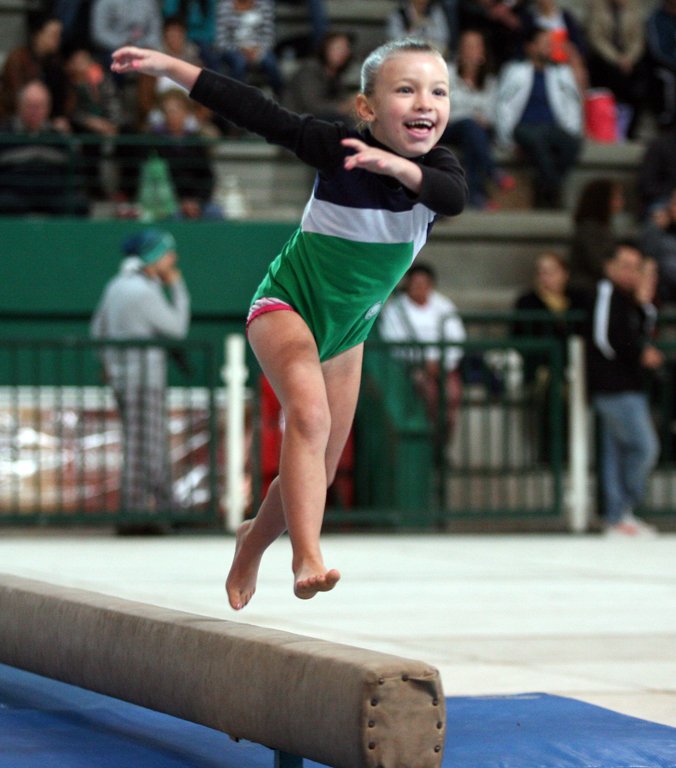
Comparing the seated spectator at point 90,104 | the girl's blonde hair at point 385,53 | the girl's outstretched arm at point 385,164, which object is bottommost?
the girl's outstretched arm at point 385,164

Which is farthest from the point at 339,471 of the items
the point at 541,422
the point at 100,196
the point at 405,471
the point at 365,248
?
the point at 365,248

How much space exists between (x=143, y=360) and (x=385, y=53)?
747 cm

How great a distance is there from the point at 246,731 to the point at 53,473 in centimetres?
830

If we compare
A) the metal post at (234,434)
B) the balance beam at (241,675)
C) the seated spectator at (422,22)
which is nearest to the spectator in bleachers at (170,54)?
the seated spectator at (422,22)

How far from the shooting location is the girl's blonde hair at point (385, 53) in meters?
4.30

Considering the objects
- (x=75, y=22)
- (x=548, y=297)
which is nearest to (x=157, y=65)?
(x=548, y=297)

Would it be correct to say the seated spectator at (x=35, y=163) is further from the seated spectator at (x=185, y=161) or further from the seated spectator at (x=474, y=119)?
the seated spectator at (x=474, y=119)

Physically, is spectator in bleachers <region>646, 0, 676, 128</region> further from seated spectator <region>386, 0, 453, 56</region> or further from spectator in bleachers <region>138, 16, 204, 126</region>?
spectator in bleachers <region>138, 16, 204, 126</region>

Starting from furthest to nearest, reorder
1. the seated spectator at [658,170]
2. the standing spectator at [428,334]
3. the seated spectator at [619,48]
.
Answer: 1. the seated spectator at [619,48]
2. the seated spectator at [658,170]
3. the standing spectator at [428,334]

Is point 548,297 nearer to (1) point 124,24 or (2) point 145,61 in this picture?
(1) point 124,24

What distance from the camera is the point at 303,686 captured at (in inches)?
126

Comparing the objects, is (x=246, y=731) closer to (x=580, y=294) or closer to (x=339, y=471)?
(x=339, y=471)

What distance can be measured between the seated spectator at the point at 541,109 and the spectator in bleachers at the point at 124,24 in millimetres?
3349

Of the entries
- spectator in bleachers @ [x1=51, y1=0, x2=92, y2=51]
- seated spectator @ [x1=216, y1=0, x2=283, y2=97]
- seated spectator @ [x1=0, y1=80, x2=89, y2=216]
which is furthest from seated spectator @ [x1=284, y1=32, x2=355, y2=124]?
seated spectator @ [x1=0, y1=80, x2=89, y2=216]
